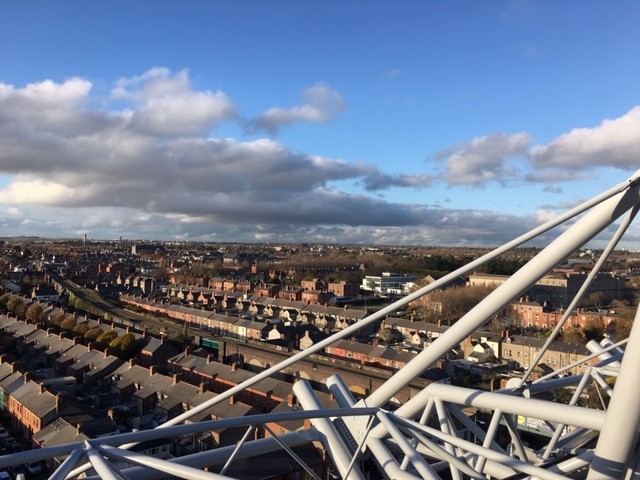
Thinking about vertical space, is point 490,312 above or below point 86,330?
above

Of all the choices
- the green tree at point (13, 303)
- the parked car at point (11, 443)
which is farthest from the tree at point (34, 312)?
the parked car at point (11, 443)

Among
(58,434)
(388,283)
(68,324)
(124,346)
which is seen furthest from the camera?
(388,283)

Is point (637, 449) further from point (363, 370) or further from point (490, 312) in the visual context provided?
point (363, 370)

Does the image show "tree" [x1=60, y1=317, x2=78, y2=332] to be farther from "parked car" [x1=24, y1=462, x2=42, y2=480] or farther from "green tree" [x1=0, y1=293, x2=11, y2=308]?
"parked car" [x1=24, y1=462, x2=42, y2=480]

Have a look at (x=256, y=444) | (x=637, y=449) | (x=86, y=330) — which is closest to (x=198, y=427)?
(x=256, y=444)

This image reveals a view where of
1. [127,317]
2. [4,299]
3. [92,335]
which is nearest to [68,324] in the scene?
[92,335]

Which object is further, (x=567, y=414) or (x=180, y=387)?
(x=180, y=387)

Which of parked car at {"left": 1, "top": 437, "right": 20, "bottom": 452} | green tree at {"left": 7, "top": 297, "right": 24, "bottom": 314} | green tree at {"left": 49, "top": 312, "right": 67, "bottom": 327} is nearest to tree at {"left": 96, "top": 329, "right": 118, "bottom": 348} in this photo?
green tree at {"left": 49, "top": 312, "right": 67, "bottom": 327}

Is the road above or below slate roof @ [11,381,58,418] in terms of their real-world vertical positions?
below

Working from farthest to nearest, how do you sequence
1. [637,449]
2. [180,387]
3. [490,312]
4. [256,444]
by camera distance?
1. [180,387]
2. [256,444]
3. [490,312]
4. [637,449]

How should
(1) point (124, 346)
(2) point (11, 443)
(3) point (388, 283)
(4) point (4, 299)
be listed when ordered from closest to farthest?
(2) point (11, 443), (1) point (124, 346), (4) point (4, 299), (3) point (388, 283)

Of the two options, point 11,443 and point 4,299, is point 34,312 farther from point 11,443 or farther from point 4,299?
point 11,443
